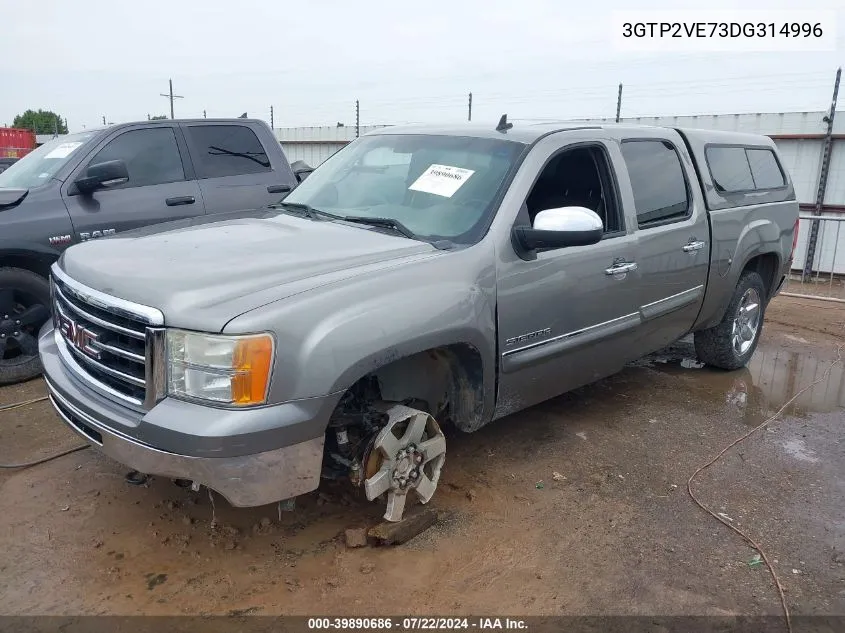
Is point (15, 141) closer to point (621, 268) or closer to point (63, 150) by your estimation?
point (63, 150)

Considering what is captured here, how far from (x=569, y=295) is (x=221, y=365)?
1.94m

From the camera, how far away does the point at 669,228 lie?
4.35 metres

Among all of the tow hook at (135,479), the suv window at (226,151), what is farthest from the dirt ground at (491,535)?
the suv window at (226,151)

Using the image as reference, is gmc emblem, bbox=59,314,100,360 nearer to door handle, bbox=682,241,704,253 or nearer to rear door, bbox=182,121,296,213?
rear door, bbox=182,121,296,213

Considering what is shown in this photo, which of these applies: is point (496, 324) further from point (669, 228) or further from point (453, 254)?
point (669, 228)

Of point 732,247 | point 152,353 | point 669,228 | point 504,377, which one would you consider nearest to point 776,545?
point 504,377

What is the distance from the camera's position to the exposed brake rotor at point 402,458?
2.91 meters

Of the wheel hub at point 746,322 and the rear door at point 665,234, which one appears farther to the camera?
the wheel hub at point 746,322

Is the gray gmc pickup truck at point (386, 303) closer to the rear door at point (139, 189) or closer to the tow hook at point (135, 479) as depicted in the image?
the tow hook at point (135, 479)

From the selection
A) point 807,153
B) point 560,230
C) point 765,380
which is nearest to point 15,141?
point 807,153

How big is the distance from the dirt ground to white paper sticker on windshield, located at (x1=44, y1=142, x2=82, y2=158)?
214 centimetres

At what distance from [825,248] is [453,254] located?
9833 millimetres

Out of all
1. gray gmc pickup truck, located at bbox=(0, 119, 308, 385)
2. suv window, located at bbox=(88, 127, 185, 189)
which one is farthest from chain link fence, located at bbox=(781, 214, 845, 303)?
suv window, located at bbox=(88, 127, 185, 189)

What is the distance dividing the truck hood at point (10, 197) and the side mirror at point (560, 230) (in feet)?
12.4
